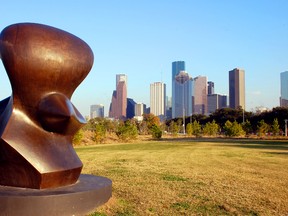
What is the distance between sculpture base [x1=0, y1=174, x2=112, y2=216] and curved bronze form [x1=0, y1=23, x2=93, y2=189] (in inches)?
11.0

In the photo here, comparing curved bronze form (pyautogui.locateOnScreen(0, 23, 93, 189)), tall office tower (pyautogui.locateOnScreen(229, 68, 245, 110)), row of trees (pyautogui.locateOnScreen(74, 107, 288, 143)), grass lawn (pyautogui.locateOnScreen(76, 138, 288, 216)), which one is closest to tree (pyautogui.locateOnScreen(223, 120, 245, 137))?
row of trees (pyautogui.locateOnScreen(74, 107, 288, 143))

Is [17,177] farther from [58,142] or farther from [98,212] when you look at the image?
[98,212]

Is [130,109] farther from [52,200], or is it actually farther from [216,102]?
[52,200]

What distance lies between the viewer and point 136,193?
8.14m

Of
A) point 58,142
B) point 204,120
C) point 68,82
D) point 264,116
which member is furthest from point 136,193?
point 204,120

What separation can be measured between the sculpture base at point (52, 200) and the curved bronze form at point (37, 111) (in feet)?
0.92

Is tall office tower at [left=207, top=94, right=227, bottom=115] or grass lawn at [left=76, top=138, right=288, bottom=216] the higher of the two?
tall office tower at [left=207, top=94, right=227, bottom=115]

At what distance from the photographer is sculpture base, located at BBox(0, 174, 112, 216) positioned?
17.8 feet

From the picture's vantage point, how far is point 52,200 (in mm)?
5574

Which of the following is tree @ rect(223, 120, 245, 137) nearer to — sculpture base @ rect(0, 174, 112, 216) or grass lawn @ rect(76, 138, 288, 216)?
grass lawn @ rect(76, 138, 288, 216)

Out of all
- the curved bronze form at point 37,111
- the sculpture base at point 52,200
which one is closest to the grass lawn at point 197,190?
the sculpture base at point 52,200

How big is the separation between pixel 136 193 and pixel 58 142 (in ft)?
7.85

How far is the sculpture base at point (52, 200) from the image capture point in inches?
214

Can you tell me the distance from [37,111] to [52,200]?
5.73 ft
